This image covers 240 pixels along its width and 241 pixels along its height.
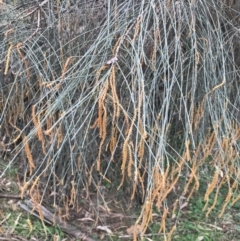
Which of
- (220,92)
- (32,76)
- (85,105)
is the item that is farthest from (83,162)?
(220,92)

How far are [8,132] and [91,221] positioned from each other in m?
0.77

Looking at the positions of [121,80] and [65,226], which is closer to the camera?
[121,80]

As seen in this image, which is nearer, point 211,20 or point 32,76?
point 211,20

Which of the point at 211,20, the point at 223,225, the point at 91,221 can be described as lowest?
the point at 223,225

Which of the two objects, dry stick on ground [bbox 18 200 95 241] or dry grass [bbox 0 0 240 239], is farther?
dry stick on ground [bbox 18 200 95 241]

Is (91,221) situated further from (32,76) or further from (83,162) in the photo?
(32,76)

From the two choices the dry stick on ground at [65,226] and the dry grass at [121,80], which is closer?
the dry grass at [121,80]

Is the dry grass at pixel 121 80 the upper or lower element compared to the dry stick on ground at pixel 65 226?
upper

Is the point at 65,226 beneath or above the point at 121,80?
beneath

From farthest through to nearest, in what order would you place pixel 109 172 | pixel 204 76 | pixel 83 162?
pixel 109 172, pixel 83 162, pixel 204 76

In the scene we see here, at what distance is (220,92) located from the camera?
7.57ft

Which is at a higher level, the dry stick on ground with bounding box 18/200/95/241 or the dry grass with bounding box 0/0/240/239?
the dry grass with bounding box 0/0/240/239

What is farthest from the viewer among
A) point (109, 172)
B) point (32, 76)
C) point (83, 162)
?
point (109, 172)

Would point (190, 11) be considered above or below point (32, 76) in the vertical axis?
above
